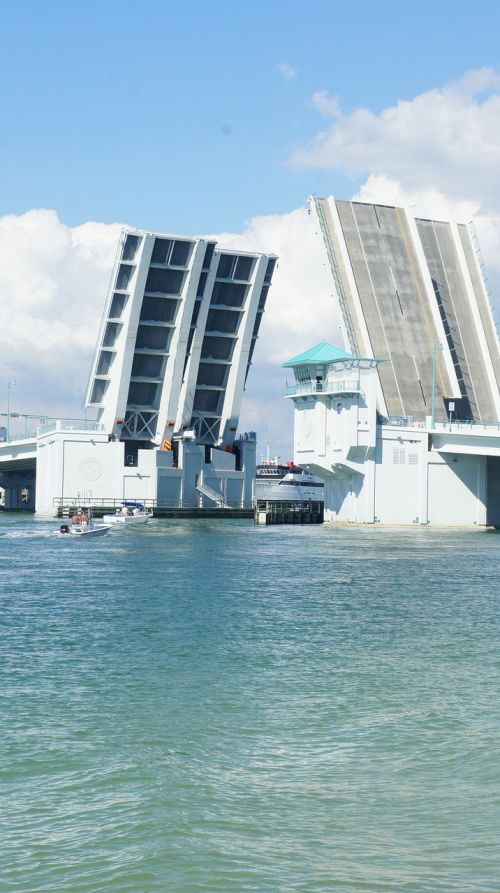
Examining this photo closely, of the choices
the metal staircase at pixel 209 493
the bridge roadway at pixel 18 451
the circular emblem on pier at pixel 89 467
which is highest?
the bridge roadway at pixel 18 451

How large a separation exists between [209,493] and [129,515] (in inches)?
331

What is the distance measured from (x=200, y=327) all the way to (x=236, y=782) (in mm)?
57018

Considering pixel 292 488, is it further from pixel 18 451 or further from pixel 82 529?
pixel 82 529

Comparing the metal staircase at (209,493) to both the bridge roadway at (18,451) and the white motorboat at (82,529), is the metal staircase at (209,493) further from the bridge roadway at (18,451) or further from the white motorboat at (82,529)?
the white motorboat at (82,529)

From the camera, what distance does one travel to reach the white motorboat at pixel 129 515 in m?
64.9

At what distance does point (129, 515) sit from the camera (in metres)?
66.4

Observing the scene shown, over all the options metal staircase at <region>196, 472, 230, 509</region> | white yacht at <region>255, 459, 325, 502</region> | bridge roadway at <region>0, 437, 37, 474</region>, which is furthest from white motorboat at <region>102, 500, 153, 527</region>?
white yacht at <region>255, 459, 325, 502</region>

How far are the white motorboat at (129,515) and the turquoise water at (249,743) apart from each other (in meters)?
35.2

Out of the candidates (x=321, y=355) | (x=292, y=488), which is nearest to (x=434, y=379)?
(x=321, y=355)

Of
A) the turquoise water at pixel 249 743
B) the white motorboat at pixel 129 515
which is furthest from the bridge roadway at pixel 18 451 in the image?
the turquoise water at pixel 249 743

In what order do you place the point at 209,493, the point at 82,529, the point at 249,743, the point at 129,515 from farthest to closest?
the point at 209,493, the point at 129,515, the point at 82,529, the point at 249,743

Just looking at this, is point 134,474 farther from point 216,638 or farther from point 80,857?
point 80,857

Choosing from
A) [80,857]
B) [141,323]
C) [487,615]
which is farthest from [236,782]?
[141,323]

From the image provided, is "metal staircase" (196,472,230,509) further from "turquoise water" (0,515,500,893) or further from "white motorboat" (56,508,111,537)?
"turquoise water" (0,515,500,893)
